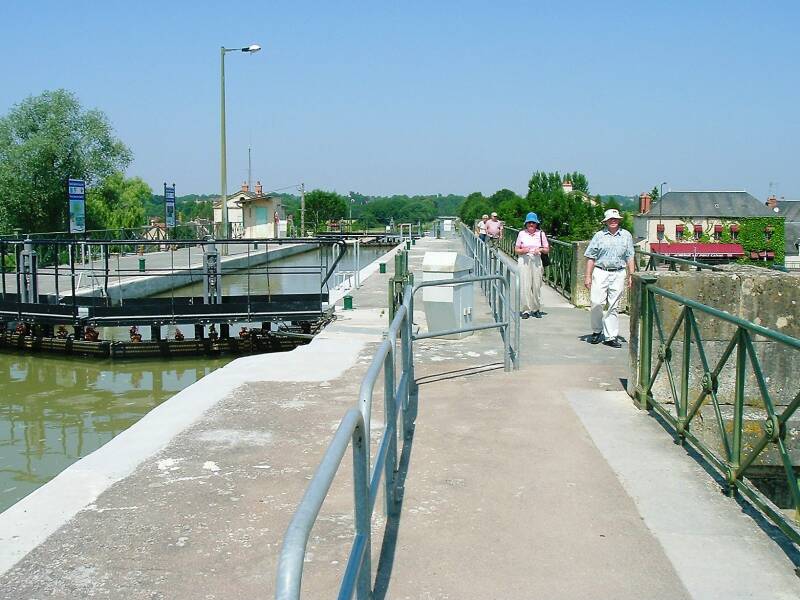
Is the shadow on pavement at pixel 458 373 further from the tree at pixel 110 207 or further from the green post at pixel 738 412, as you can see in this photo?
the tree at pixel 110 207

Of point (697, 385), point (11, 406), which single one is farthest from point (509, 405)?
point (11, 406)

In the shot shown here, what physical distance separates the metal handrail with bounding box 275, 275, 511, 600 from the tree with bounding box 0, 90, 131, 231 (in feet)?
145

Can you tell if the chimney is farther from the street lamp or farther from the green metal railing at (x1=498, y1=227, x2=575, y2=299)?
the green metal railing at (x1=498, y1=227, x2=575, y2=299)

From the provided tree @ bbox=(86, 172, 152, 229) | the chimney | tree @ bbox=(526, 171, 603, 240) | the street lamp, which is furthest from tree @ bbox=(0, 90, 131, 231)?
the chimney

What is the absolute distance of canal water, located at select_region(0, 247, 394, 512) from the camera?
11314 millimetres

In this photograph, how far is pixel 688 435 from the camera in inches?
246

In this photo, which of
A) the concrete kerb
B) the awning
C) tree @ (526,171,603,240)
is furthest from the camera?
the awning

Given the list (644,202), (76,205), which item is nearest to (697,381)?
(76,205)

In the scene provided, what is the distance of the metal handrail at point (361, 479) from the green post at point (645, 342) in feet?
6.39

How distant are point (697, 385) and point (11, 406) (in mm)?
12038

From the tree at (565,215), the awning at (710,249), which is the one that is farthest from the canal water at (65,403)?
the awning at (710,249)

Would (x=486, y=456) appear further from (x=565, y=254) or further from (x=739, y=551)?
(x=565, y=254)

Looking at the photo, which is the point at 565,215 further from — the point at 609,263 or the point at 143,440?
the point at 143,440

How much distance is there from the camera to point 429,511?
504cm
